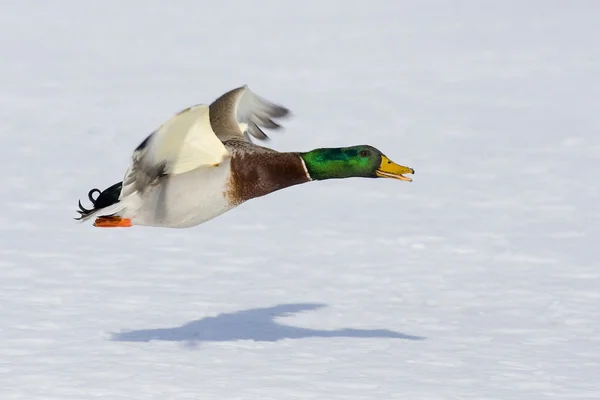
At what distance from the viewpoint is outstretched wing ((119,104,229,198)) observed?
713 centimetres

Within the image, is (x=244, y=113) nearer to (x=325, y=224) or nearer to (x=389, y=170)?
(x=389, y=170)

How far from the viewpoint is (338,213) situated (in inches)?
463

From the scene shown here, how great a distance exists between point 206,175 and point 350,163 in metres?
0.80

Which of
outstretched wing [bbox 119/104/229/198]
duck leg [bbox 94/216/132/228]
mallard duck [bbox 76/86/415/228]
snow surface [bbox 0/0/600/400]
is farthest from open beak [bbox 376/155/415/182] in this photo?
duck leg [bbox 94/216/132/228]

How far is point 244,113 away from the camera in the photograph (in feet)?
30.0

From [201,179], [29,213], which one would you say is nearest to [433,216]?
[29,213]

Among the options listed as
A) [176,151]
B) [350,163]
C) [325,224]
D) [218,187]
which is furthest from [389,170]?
[325,224]

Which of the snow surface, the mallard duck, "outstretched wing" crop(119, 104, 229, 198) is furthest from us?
the snow surface

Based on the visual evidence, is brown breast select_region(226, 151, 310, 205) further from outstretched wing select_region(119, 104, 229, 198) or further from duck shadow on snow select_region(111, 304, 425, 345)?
duck shadow on snow select_region(111, 304, 425, 345)

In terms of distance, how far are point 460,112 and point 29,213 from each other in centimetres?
571

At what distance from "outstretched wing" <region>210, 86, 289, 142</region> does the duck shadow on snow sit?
1.11 meters

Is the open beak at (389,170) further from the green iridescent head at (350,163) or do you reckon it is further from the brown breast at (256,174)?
the brown breast at (256,174)

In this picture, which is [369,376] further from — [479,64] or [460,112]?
[479,64]

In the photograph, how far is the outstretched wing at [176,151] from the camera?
23.4 ft
